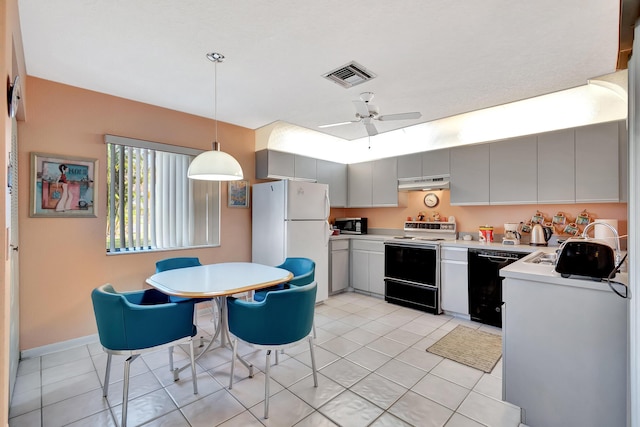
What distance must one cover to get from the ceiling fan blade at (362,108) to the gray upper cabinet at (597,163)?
2278 millimetres

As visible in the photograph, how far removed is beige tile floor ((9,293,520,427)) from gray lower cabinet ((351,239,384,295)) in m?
1.51

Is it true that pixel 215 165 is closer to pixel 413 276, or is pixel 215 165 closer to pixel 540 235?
Answer: pixel 413 276

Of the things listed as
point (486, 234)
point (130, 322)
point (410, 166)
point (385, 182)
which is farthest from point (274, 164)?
point (486, 234)

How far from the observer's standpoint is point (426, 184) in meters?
4.20

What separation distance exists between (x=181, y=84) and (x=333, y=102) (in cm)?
160

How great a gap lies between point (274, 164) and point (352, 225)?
1912 mm

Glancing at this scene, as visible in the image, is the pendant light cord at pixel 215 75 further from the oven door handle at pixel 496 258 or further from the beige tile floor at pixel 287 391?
the oven door handle at pixel 496 258

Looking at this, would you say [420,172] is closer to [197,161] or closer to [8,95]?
[197,161]

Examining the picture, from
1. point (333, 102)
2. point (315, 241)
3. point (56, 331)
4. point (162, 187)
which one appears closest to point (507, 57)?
point (333, 102)

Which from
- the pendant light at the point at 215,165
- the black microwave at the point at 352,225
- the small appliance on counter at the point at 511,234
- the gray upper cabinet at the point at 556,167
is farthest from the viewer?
the black microwave at the point at 352,225

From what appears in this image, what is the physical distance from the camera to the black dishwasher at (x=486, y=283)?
3.26 m

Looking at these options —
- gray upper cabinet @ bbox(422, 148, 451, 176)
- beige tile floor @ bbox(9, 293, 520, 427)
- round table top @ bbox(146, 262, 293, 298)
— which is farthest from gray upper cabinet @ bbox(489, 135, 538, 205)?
round table top @ bbox(146, 262, 293, 298)

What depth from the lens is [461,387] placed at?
7.24ft

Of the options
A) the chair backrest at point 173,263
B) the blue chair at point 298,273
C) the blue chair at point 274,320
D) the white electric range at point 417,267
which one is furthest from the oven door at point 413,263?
the chair backrest at point 173,263
